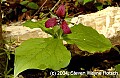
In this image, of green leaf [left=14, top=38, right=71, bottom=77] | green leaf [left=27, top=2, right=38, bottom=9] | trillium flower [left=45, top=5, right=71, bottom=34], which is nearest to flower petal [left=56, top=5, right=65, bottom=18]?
trillium flower [left=45, top=5, right=71, bottom=34]

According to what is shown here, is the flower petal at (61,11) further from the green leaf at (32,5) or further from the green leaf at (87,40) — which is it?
the green leaf at (32,5)

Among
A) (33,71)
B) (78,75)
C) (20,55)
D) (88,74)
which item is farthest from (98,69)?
(20,55)

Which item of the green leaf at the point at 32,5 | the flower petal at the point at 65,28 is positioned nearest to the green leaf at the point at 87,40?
the flower petal at the point at 65,28

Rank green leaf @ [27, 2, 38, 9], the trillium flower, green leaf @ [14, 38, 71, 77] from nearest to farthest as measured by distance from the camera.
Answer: green leaf @ [14, 38, 71, 77] → the trillium flower → green leaf @ [27, 2, 38, 9]

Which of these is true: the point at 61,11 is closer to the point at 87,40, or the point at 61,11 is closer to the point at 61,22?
the point at 61,22

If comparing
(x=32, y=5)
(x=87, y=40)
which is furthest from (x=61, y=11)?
(x=32, y=5)

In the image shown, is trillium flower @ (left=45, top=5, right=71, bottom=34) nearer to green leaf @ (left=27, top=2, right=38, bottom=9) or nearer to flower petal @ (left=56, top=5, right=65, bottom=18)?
flower petal @ (left=56, top=5, right=65, bottom=18)

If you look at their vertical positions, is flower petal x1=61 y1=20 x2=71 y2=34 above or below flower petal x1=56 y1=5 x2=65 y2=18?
below
